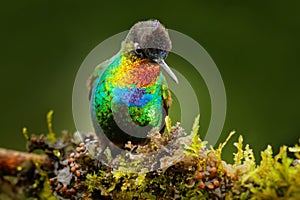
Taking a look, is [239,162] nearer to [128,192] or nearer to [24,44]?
[128,192]

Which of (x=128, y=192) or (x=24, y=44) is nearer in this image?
(x=128, y=192)

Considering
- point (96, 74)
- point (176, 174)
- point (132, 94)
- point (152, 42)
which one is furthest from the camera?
point (96, 74)

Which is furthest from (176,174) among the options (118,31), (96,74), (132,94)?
(118,31)

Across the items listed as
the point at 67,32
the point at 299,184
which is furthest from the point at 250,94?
the point at 299,184

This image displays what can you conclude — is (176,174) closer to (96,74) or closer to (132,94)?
(132,94)

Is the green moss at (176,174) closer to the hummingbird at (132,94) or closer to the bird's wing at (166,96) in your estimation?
the hummingbird at (132,94)

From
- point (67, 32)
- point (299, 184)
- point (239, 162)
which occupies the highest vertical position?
point (67, 32)

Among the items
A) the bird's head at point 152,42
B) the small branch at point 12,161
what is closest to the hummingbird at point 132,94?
the bird's head at point 152,42
